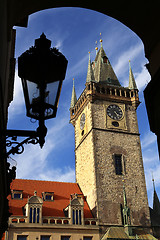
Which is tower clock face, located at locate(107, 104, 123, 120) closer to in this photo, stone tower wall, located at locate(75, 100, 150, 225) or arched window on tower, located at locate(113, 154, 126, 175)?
stone tower wall, located at locate(75, 100, 150, 225)

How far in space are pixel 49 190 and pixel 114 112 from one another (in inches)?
420

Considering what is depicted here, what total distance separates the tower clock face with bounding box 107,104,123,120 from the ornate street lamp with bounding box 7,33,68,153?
95.1ft

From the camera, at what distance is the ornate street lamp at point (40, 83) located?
362 cm

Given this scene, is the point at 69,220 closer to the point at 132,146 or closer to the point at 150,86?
the point at 132,146

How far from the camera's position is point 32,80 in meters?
3.70

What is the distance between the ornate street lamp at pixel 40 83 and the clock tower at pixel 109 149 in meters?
24.6

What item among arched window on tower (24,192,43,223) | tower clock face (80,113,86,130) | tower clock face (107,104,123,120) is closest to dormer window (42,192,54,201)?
arched window on tower (24,192,43,223)

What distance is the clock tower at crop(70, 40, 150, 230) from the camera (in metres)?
27.9

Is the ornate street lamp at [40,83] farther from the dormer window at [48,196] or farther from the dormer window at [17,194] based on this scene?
the dormer window at [48,196]

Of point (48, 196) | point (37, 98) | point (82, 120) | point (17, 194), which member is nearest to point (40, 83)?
point (37, 98)

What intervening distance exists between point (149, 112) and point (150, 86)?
0.45 meters

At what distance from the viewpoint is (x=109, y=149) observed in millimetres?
30453

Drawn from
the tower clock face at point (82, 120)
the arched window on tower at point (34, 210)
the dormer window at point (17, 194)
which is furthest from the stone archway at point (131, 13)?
the tower clock face at point (82, 120)

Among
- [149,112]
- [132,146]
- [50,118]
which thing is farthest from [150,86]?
[132,146]
